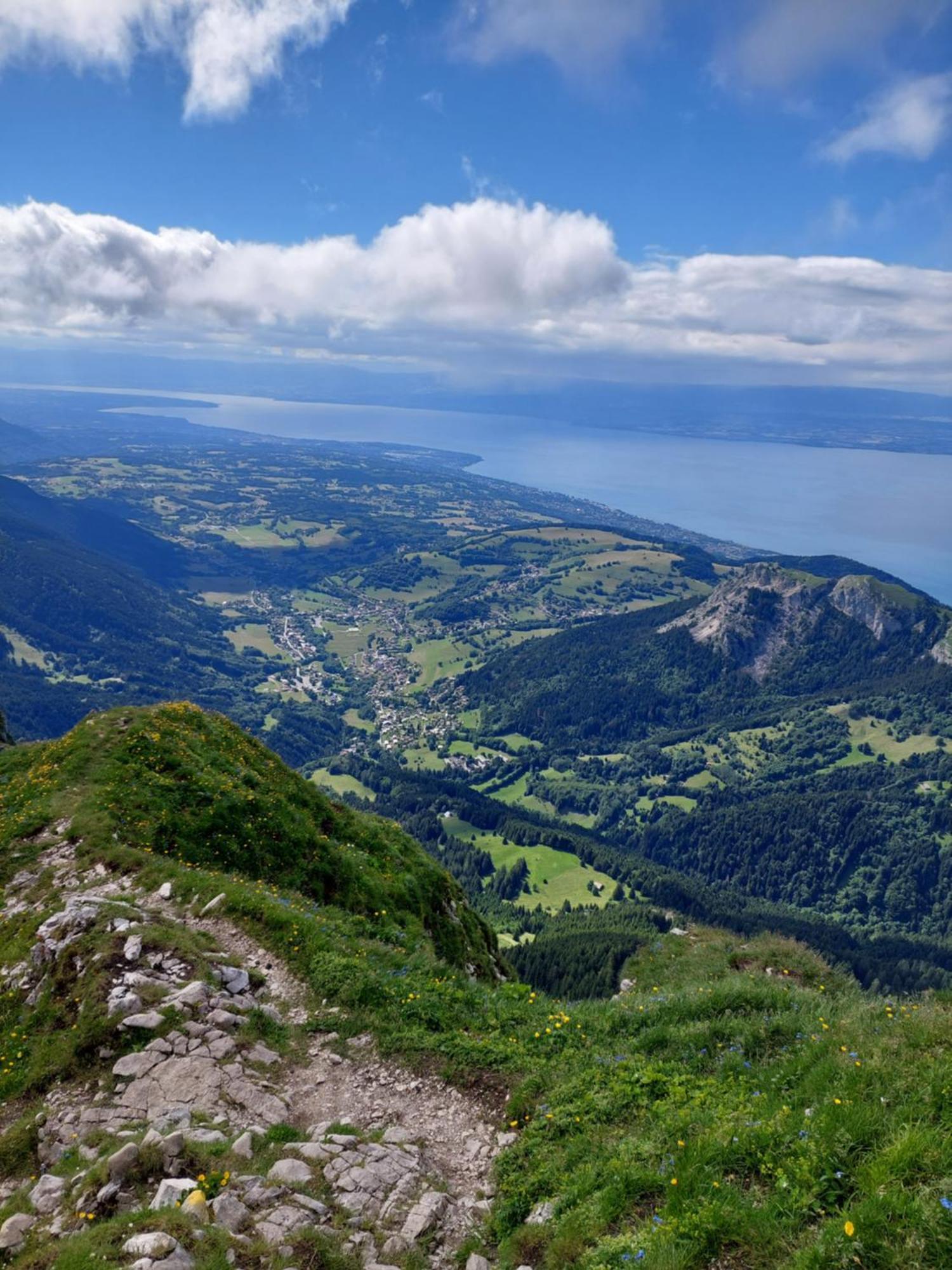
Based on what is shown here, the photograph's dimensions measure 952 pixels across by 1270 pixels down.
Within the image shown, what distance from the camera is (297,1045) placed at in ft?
56.9

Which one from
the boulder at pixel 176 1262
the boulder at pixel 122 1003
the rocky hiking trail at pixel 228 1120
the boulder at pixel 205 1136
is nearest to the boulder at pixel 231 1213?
the rocky hiking trail at pixel 228 1120

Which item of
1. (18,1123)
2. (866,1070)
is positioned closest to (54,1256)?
(18,1123)

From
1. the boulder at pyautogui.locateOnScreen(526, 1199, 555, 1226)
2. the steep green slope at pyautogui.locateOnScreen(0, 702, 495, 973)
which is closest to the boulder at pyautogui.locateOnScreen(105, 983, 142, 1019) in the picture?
the steep green slope at pyautogui.locateOnScreen(0, 702, 495, 973)

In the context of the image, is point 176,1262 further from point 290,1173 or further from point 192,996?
point 192,996

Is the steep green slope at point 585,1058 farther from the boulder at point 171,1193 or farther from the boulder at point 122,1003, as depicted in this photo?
the boulder at point 171,1193

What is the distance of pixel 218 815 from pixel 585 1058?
20.0 m

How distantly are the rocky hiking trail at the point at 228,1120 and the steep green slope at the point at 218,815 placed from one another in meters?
5.93

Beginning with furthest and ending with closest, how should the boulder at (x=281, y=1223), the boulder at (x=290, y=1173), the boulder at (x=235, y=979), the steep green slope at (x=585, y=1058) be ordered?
the boulder at (x=235, y=979) → the boulder at (x=290, y=1173) → the boulder at (x=281, y=1223) → the steep green slope at (x=585, y=1058)

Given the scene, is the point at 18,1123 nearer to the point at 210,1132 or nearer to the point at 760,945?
the point at 210,1132

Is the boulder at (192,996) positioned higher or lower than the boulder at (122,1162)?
lower

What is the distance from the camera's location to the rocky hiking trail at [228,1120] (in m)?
11.4

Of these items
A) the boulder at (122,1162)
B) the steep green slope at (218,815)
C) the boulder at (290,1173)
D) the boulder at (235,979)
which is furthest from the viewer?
the steep green slope at (218,815)

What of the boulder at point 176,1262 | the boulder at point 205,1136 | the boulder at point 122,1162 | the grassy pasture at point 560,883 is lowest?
the grassy pasture at point 560,883

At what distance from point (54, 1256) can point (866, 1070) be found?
531 inches
